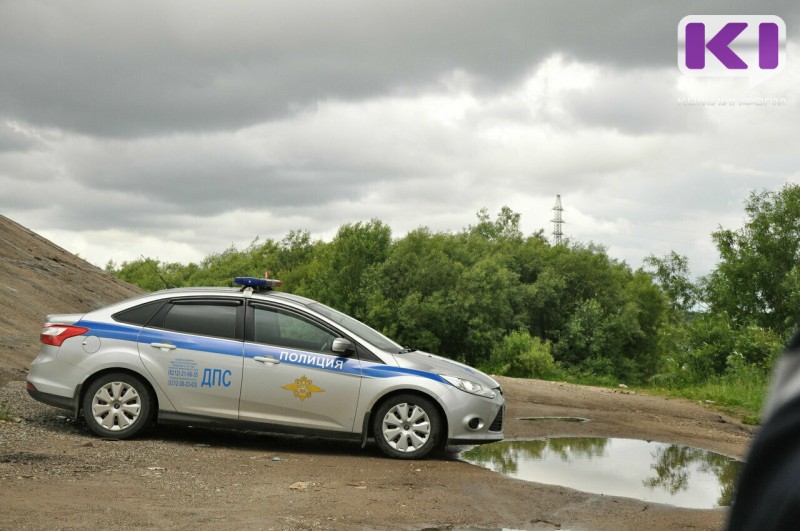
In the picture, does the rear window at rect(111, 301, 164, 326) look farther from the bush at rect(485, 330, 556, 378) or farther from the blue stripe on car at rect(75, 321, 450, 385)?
the bush at rect(485, 330, 556, 378)

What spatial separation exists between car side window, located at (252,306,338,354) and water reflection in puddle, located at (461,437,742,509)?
7.01ft

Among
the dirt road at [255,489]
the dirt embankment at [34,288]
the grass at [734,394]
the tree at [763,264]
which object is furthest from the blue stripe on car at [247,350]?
the tree at [763,264]

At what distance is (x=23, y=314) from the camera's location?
1655 cm

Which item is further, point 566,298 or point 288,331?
point 566,298

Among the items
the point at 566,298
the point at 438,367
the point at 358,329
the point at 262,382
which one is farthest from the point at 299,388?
the point at 566,298

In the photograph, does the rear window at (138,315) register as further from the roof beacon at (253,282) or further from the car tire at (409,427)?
the car tire at (409,427)

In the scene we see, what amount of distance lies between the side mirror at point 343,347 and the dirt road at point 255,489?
1.16 meters

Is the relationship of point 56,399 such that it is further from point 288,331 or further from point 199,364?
point 288,331

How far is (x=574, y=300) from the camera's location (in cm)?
6047

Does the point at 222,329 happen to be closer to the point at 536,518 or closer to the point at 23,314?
the point at 536,518

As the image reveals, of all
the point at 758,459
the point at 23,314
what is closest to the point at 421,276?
the point at 23,314

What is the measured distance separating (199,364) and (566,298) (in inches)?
2077

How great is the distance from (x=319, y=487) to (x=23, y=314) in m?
10.9

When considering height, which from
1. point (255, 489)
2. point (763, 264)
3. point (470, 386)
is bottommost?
point (255, 489)
